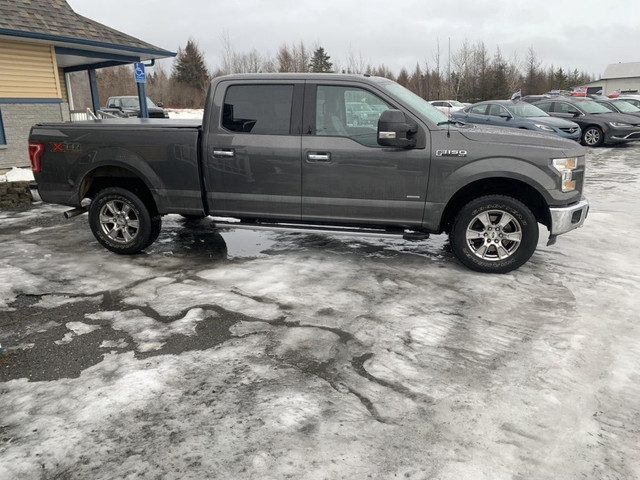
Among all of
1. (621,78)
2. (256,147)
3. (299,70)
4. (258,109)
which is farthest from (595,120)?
(621,78)

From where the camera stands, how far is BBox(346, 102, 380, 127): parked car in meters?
5.21

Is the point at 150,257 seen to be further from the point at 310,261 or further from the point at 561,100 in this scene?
the point at 561,100

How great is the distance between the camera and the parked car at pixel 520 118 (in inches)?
579

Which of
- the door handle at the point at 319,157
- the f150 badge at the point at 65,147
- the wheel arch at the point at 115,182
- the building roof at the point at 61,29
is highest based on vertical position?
the building roof at the point at 61,29

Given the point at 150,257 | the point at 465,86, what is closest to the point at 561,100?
the point at 150,257

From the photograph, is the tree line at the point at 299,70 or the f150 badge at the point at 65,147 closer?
the f150 badge at the point at 65,147

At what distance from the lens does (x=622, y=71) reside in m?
85.9

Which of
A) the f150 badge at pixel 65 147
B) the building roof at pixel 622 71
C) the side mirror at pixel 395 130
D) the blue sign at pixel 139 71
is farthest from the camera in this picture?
the building roof at pixel 622 71

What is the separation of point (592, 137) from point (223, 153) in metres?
15.5

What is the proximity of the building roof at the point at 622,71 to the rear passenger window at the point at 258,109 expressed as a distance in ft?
→ 315

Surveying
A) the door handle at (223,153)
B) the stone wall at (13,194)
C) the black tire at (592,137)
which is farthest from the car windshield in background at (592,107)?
the stone wall at (13,194)

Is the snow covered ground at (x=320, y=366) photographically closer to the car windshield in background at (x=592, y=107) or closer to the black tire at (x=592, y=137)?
the black tire at (x=592, y=137)

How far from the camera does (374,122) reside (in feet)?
17.1

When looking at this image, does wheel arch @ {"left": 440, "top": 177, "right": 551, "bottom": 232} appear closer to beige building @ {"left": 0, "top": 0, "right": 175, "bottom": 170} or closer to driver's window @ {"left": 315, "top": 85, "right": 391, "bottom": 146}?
driver's window @ {"left": 315, "top": 85, "right": 391, "bottom": 146}
